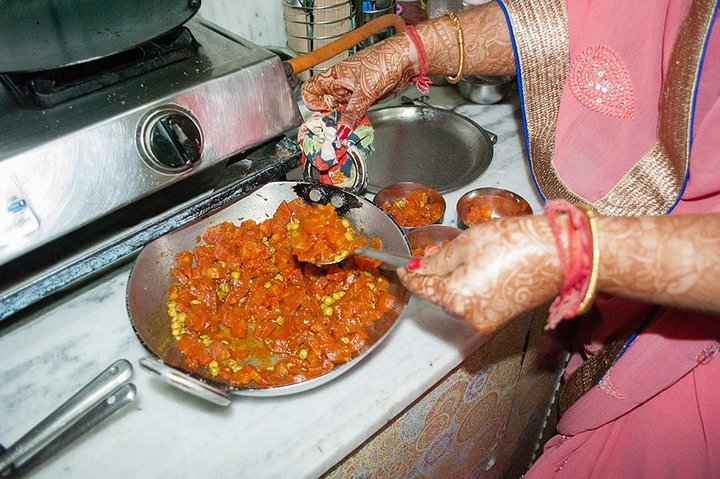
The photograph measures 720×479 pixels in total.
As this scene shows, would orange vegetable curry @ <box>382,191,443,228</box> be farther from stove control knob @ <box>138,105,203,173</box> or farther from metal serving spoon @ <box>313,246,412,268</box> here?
stove control knob @ <box>138,105,203,173</box>

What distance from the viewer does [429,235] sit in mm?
1262

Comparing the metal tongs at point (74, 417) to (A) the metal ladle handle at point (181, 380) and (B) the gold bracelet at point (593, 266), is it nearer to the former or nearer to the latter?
(A) the metal ladle handle at point (181, 380)

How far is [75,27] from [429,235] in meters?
0.90

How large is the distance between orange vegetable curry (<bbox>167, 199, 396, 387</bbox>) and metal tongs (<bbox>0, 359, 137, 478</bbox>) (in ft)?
0.62

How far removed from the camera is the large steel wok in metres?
0.88

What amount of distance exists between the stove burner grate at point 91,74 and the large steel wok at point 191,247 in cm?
33

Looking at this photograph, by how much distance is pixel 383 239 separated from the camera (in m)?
1.19

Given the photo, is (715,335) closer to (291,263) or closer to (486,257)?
(486,257)

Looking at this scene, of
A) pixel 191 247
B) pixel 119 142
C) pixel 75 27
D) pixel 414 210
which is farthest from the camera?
pixel 414 210

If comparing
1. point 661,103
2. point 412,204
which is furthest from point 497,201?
point 661,103

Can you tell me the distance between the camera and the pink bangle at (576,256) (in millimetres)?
768

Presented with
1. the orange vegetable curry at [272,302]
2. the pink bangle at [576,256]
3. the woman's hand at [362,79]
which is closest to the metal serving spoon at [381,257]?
the orange vegetable curry at [272,302]

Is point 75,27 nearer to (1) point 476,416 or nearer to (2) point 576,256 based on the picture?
(2) point 576,256

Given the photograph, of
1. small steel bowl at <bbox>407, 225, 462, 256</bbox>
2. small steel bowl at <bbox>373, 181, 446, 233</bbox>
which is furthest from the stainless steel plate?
small steel bowl at <bbox>407, 225, 462, 256</bbox>
